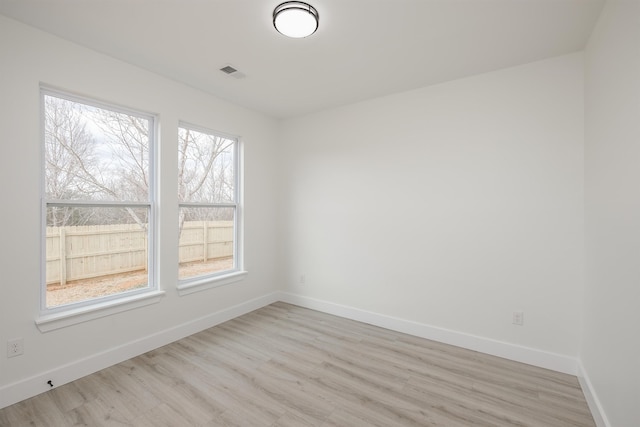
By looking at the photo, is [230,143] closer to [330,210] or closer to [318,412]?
[330,210]

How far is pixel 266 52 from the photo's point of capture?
8.18 ft

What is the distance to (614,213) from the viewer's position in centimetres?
175

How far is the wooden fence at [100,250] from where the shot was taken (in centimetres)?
237

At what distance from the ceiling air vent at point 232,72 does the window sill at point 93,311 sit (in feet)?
7.53

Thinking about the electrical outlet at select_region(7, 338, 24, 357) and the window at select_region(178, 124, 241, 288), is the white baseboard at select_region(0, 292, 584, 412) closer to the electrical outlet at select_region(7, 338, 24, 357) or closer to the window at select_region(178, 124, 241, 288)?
the electrical outlet at select_region(7, 338, 24, 357)

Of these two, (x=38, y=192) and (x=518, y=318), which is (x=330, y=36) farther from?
(x=518, y=318)

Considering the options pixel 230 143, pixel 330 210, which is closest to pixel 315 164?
pixel 330 210

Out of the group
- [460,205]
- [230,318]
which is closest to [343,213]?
[460,205]

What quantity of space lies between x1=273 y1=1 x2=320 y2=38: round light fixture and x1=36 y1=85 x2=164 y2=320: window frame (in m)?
1.74

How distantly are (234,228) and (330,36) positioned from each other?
2.59m

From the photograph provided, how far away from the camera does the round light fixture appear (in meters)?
1.89

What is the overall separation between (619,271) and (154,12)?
10.9 ft

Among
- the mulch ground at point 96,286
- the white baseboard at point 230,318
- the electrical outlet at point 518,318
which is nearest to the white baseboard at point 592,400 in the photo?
the white baseboard at point 230,318

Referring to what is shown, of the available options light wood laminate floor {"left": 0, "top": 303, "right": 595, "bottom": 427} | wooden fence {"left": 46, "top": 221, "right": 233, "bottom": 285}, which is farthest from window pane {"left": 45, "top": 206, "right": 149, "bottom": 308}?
light wood laminate floor {"left": 0, "top": 303, "right": 595, "bottom": 427}
